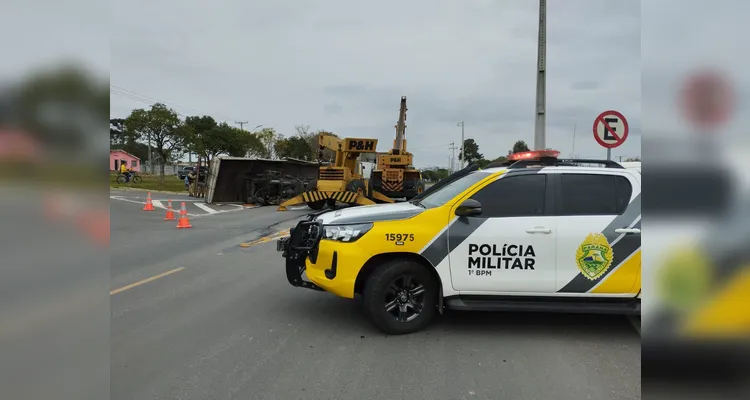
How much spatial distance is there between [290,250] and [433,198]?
1687 mm

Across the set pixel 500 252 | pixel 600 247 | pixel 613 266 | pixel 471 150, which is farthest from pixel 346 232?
pixel 471 150

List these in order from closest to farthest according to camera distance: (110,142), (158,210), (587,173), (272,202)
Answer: (110,142)
(587,173)
(158,210)
(272,202)

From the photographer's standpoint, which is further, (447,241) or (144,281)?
(144,281)

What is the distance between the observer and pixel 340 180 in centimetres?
1788

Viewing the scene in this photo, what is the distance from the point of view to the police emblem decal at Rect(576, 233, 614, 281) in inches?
171

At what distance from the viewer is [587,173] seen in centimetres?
464

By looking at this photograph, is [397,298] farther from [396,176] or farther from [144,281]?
[396,176]

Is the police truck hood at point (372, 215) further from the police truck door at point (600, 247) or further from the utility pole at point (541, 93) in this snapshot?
the utility pole at point (541, 93)

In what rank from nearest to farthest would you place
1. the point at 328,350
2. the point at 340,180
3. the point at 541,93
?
the point at 328,350 < the point at 541,93 < the point at 340,180

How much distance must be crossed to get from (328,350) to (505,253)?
188 cm

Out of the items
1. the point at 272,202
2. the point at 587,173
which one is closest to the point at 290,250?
the point at 587,173

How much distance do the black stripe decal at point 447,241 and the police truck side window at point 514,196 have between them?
0.24 metres

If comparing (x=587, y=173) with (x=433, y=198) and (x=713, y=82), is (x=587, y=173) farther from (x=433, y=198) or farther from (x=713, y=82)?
(x=713, y=82)

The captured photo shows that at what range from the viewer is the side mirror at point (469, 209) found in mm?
4395
